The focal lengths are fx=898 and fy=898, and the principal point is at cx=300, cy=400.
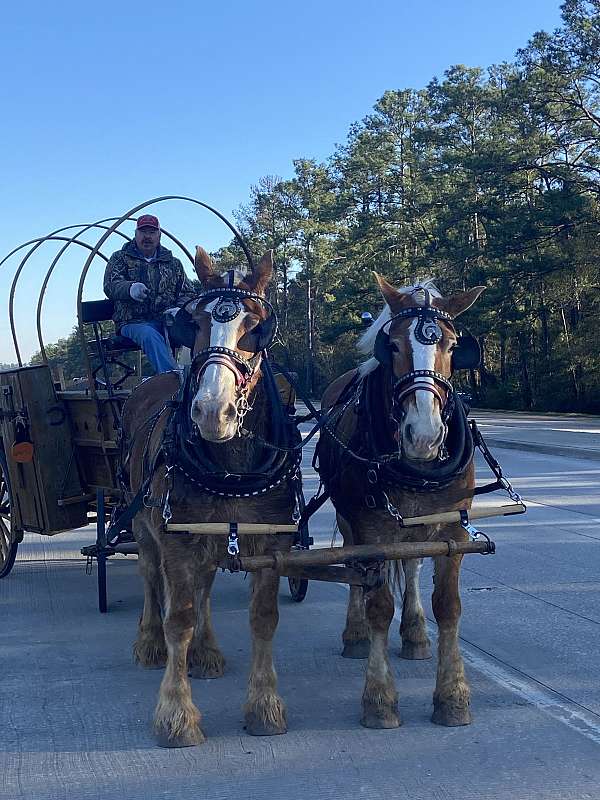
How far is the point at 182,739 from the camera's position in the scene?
14.1 ft

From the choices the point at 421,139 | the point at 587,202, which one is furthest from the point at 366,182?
the point at 587,202

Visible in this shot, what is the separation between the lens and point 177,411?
479 centimetres

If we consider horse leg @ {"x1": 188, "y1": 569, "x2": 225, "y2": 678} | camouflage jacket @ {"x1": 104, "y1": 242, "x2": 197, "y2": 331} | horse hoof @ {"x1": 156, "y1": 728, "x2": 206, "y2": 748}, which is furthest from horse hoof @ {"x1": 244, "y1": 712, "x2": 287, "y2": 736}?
camouflage jacket @ {"x1": 104, "y1": 242, "x2": 197, "y2": 331}

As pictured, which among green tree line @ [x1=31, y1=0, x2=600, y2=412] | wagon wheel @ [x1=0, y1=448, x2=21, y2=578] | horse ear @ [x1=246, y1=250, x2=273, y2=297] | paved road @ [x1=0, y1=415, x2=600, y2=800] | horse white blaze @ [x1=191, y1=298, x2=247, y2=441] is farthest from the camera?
green tree line @ [x1=31, y1=0, x2=600, y2=412]

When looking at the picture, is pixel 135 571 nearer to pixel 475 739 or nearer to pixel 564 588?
pixel 564 588

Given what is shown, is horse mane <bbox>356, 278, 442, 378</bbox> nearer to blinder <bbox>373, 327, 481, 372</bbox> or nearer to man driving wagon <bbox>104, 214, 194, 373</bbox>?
blinder <bbox>373, 327, 481, 372</bbox>

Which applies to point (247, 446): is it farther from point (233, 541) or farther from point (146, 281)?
point (146, 281)

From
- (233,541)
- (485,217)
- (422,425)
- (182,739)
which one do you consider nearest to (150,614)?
(182,739)

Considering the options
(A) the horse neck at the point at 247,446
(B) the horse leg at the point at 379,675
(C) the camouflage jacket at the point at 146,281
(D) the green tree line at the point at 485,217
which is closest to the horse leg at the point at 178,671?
(A) the horse neck at the point at 247,446

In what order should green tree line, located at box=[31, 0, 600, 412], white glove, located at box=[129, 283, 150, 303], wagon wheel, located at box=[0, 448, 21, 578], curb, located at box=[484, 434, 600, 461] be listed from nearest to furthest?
white glove, located at box=[129, 283, 150, 303] < wagon wheel, located at box=[0, 448, 21, 578] < curb, located at box=[484, 434, 600, 461] < green tree line, located at box=[31, 0, 600, 412]

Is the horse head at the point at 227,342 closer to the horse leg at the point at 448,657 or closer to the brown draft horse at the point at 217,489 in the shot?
the brown draft horse at the point at 217,489

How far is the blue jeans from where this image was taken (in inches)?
269

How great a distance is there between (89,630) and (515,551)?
444cm

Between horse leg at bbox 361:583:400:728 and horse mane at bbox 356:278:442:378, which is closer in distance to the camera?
horse leg at bbox 361:583:400:728
